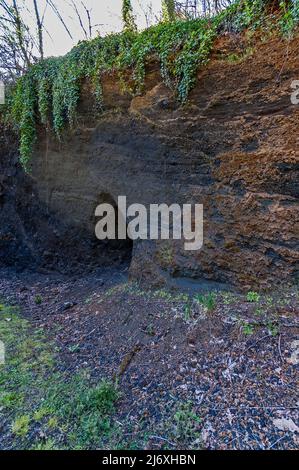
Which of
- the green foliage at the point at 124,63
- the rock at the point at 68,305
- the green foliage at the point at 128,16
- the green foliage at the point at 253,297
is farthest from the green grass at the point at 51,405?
the green foliage at the point at 128,16

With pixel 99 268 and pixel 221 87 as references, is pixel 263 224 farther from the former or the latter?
pixel 99 268

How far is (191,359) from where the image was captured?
86.7 inches

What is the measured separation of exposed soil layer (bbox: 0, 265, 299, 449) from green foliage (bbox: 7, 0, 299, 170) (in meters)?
2.18

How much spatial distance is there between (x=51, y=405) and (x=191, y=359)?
1062 millimetres

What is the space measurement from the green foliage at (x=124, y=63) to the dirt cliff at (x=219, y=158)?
0.12 meters

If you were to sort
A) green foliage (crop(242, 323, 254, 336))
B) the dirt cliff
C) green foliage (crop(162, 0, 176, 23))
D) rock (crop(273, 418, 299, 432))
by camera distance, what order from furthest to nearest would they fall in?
green foliage (crop(162, 0, 176, 23)) < the dirt cliff < green foliage (crop(242, 323, 254, 336)) < rock (crop(273, 418, 299, 432))

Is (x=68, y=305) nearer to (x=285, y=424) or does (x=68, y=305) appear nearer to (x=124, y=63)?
(x=285, y=424)

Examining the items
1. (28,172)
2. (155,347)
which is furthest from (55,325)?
(28,172)

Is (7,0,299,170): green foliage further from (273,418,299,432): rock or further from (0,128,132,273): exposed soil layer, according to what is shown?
(273,418,299,432): rock

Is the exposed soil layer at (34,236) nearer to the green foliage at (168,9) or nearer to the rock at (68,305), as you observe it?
the rock at (68,305)

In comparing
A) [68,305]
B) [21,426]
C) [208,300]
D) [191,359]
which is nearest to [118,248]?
[68,305]

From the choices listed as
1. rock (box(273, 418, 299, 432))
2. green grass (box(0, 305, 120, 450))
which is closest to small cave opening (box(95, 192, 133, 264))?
green grass (box(0, 305, 120, 450))

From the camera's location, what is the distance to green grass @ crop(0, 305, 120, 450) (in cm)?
173

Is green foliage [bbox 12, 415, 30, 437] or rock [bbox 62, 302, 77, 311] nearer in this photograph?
green foliage [bbox 12, 415, 30, 437]
